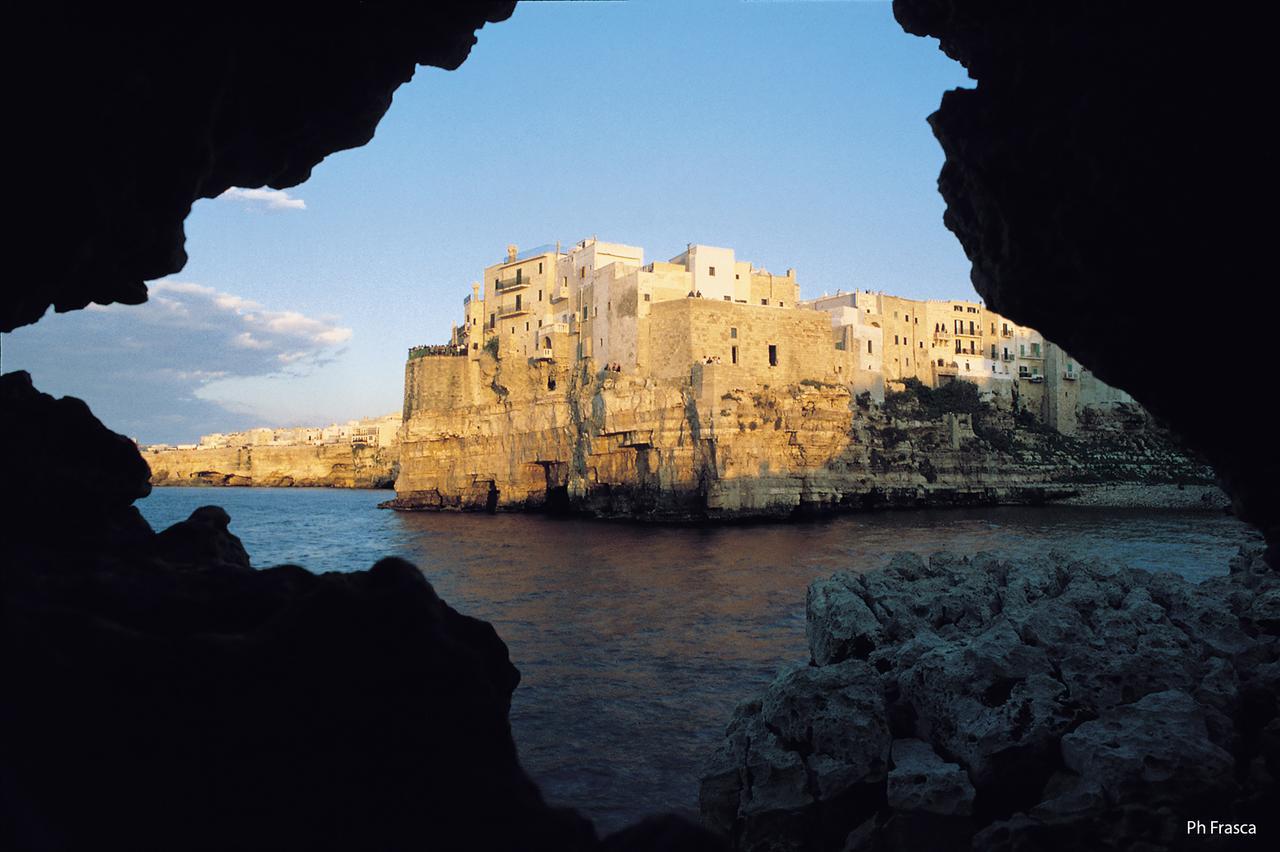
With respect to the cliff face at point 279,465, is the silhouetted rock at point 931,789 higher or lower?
lower

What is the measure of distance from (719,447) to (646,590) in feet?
70.7

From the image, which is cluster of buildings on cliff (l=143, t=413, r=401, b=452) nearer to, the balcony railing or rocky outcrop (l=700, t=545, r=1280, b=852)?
the balcony railing

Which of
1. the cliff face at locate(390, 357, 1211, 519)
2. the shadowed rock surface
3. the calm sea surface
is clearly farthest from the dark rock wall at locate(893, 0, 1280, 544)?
the cliff face at locate(390, 357, 1211, 519)

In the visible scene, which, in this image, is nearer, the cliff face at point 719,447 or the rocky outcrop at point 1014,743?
the rocky outcrop at point 1014,743

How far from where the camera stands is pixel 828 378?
1944 inches

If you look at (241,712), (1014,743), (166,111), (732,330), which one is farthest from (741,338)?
(241,712)

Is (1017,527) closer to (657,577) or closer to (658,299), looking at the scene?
(658,299)

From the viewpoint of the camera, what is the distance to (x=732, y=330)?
152 feet

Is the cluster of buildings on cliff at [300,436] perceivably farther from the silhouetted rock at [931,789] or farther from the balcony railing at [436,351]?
the silhouetted rock at [931,789]

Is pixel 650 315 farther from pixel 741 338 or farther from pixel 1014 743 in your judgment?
pixel 1014 743

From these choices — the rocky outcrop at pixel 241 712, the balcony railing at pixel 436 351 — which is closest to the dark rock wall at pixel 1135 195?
the rocky outcrop at pixel 241 712

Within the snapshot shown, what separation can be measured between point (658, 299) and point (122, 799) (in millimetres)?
45135

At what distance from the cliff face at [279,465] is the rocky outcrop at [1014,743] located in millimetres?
107957

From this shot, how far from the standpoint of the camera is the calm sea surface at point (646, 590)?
10352mm
